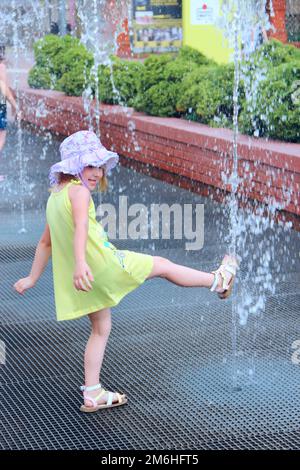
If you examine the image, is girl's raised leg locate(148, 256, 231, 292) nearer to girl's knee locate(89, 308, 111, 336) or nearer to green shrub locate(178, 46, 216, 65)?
girl's knee locate(89, 308, 111, 336)

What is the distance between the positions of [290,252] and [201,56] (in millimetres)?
5306

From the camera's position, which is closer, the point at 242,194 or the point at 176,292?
the point at 176,292

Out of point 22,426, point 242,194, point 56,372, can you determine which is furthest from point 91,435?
point 242,194

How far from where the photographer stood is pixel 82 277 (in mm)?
4367

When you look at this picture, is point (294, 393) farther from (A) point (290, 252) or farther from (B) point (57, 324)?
(A) point (290, 252)

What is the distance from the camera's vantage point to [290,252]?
306 inches

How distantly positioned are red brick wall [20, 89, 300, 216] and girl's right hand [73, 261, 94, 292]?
13.5ft

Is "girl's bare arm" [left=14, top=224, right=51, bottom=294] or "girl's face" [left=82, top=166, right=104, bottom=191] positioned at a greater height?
"girl's face" [left=82, top=166, right=104, bottom=191]

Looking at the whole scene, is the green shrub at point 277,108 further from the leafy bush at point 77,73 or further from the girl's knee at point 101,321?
the girl's knee at point 101,321

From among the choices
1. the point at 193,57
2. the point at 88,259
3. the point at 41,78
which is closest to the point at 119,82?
the point at 193,57

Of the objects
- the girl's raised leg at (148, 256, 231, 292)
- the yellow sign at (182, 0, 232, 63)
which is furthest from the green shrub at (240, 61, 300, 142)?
the yellow sign at (182, 0, 232, 63)

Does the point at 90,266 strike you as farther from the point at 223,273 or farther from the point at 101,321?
the point at 223,273

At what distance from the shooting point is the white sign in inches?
628
